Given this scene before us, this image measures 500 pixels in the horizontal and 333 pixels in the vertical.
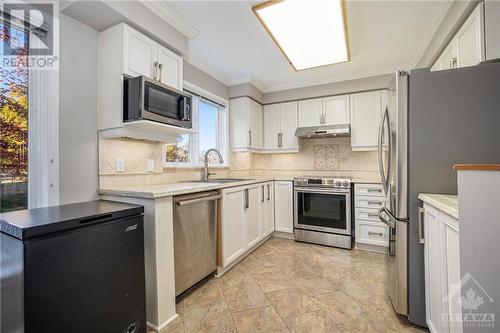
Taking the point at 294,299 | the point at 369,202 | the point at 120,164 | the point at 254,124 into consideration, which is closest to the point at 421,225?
the point at 294,299

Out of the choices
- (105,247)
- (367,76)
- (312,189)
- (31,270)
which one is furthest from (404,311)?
(367,76)

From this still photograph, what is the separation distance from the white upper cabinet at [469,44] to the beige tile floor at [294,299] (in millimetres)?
2000

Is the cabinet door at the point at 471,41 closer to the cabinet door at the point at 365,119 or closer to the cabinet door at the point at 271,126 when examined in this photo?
the cabinet door at the point at 365,119

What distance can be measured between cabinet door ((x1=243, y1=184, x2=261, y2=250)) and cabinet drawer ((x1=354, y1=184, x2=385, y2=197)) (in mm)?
1341

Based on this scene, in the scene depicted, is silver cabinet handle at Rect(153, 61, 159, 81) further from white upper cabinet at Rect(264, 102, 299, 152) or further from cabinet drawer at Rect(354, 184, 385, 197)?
cabinet drawer at Rect(354, 184, 385, 197)

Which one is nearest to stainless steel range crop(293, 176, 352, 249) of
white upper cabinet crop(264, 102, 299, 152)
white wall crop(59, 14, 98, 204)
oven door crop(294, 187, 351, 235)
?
oven door crop(294, 187, 351, 235)

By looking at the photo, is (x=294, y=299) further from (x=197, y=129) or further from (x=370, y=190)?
(x=197, y=129)

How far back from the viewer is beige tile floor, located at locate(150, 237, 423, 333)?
5.33 ft

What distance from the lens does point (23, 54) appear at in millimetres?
1549

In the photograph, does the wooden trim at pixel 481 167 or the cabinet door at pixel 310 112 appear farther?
the cabinet door at pixel 310 112

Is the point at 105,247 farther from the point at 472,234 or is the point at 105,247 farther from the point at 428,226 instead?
the point at 428,226

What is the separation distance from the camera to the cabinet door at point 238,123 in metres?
3.59

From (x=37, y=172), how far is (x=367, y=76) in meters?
3.91

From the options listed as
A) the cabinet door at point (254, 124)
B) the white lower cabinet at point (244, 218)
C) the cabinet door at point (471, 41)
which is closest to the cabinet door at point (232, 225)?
the white lower cabinet at point (244, 218)
